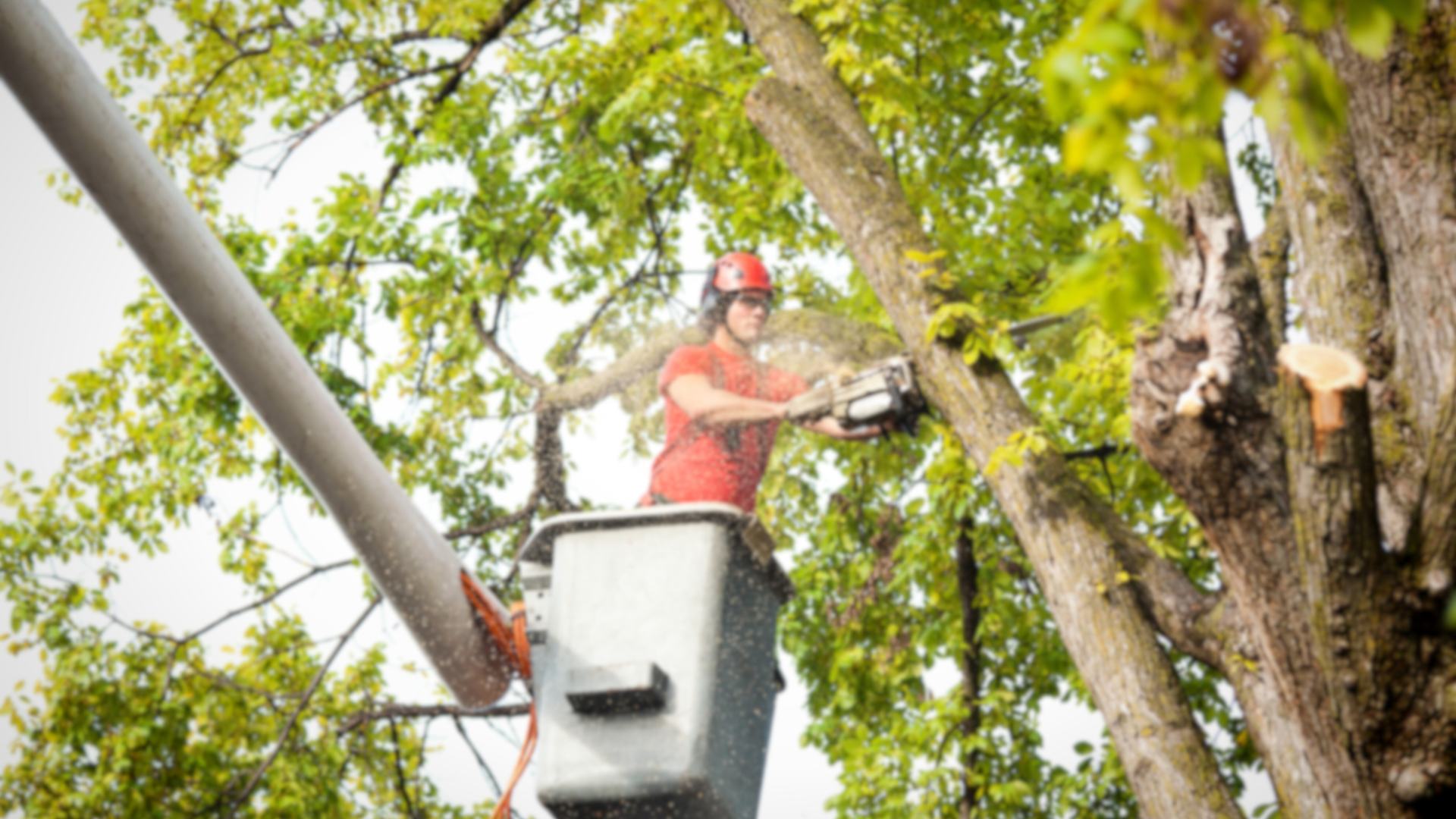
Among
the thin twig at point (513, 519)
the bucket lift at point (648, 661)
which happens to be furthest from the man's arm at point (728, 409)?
the thin twig at point (513, 519)

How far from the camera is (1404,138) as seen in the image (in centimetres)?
293

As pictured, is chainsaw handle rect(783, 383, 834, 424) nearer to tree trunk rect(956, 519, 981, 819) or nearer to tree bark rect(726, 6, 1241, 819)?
tree bark rect(726, 6, 1241, 819)

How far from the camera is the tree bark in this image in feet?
9.80

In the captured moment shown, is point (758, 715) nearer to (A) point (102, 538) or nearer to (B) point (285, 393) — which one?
(B) point (285, 393)

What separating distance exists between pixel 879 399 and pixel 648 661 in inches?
48.8

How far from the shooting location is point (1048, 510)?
333cm

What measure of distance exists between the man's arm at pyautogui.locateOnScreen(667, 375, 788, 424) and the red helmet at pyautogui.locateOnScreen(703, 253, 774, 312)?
0.57m

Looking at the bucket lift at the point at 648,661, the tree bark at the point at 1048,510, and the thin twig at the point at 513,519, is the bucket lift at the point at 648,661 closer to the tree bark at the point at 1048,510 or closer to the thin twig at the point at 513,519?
the tree bark at the point at 1048,510

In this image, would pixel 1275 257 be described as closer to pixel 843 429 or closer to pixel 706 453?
pixel 843 429

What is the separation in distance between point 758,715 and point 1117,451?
6.86ft

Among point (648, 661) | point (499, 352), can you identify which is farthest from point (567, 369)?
point (648, 661)

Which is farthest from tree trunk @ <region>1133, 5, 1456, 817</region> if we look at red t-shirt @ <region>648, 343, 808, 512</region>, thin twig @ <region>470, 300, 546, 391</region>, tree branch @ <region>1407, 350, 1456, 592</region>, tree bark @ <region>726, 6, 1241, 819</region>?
thin twig @ <region>470, 300, 546, 391</region>

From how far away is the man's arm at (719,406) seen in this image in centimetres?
399

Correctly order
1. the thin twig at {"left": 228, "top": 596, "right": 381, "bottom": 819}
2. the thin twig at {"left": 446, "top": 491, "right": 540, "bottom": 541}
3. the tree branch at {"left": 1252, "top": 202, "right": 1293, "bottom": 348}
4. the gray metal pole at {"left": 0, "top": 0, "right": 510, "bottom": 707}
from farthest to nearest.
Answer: the thin twig at {"left": 446, "top": 491, "right": 540, "bottom": 541}
the thin twig at {"left": 228, "top": 596, "right": 381, "bottom": 819}
the tree branch at {"left": 1252, "top": 202, "right": 1293, "bottom": 348}
the gray metal pole at {"left": 0, "top": 0, "right": 510, "bottom": 707}
